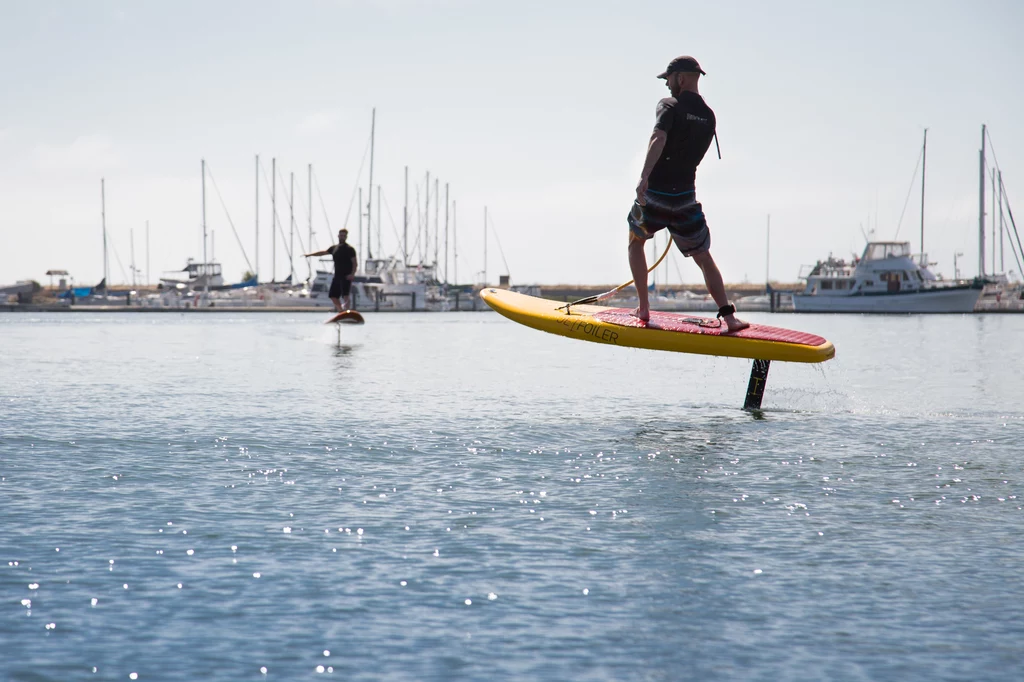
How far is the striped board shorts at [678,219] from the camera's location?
9.84 metres

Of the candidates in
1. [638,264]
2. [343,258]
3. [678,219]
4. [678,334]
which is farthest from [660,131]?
[343,258]

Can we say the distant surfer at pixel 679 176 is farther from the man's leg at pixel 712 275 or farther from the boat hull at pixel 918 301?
the boat hull at pixel 918 301

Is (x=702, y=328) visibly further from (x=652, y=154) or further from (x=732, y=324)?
(x=652, y=154)

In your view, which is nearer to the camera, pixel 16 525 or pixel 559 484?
pixel 16 525

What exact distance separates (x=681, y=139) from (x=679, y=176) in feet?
1.17

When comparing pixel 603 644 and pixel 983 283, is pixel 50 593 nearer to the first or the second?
pixel 603 644

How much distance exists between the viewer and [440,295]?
79438 millimetres

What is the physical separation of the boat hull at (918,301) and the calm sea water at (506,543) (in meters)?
62.6

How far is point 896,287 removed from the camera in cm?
7106

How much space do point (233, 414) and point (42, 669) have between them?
7.84 m

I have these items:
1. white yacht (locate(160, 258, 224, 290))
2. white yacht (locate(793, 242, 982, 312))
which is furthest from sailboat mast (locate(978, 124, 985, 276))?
white yacht (locate(160, 258, 224, 290))

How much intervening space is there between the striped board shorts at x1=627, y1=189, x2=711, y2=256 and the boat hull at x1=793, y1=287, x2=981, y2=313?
65.4 m

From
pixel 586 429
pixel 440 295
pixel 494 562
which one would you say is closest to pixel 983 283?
pixel 440 295

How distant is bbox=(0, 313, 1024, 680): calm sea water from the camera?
3.80 m
